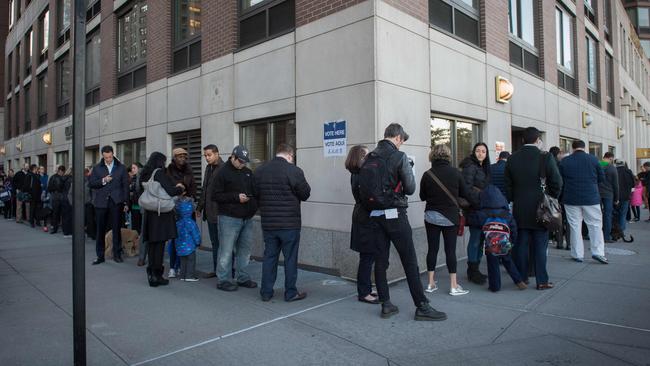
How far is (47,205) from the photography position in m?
13.1

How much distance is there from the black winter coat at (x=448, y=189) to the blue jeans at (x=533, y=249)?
0.97 meters

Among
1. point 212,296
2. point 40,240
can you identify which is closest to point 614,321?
point 212,296

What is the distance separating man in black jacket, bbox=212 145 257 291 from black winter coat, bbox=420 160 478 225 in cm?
215

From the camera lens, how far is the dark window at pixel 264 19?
7523 mm

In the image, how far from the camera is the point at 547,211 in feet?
17.7

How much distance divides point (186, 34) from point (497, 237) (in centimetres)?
822

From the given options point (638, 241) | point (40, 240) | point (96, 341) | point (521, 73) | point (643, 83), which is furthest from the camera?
point (643, 83)

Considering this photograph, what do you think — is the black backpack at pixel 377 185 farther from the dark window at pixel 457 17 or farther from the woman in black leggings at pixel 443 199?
the dark window at pixel 457 17

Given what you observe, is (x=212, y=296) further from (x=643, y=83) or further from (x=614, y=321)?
(x=643, y=83)

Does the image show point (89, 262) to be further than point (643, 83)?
No

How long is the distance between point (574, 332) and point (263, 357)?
2.79 metres

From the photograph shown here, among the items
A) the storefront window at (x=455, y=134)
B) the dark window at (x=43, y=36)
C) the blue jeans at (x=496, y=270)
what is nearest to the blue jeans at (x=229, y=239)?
the blue jeans at (x=496, y=270)

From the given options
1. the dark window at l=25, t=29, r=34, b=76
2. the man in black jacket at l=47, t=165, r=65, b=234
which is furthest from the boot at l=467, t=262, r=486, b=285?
the dark window at l=25, t=29, r=34, b=76

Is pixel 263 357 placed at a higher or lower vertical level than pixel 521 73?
lower
